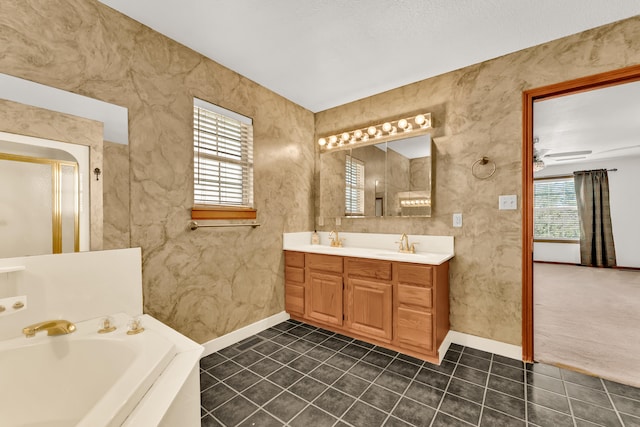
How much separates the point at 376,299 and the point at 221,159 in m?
1.88

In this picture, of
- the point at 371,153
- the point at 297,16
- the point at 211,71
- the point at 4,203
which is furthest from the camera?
the point at 371,153

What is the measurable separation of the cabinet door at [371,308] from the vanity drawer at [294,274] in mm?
612

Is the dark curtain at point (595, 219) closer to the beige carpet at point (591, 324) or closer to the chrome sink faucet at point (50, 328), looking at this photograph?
the beige carpet at point (591, 324)

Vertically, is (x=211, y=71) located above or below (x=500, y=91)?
above

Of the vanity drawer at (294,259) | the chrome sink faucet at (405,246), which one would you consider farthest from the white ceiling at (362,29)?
the vanity drawer at (294,259)

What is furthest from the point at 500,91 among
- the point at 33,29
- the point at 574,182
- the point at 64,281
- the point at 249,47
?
the point at 574,182

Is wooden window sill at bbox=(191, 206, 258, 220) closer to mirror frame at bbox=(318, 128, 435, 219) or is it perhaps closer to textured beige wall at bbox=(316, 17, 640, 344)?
mirror frame at bbox=(318, 128, 435, 219)

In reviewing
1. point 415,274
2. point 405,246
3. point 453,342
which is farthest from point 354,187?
point 453,342

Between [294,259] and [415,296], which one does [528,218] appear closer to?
[415,296]

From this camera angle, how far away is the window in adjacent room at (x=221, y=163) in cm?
228

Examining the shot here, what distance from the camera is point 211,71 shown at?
234cm

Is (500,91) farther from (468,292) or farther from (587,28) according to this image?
(468,292)

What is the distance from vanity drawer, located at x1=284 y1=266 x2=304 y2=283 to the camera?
2896mm

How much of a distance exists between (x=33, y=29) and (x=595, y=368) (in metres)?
4.32
